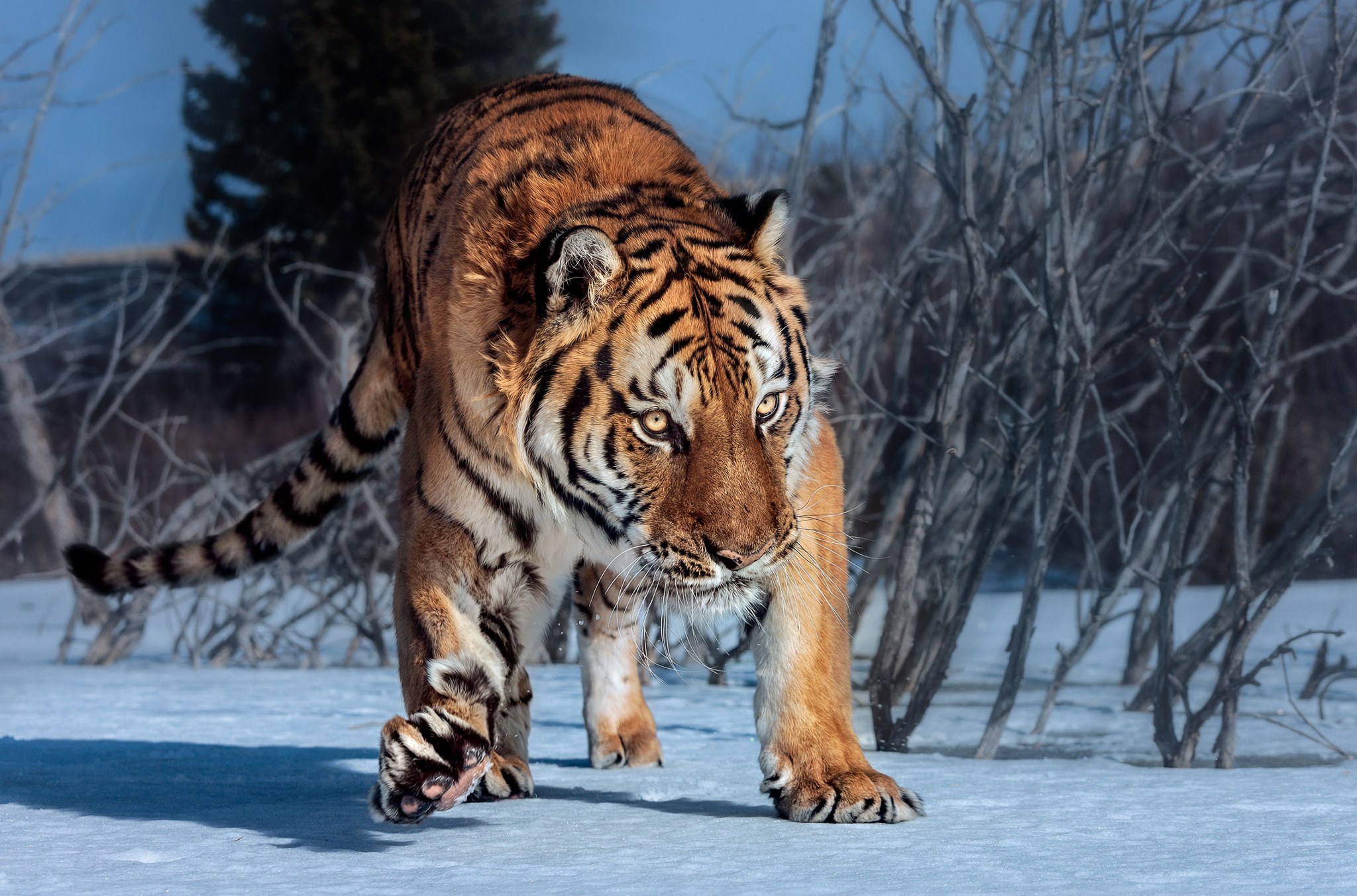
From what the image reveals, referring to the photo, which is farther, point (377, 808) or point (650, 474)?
point (650, 474)

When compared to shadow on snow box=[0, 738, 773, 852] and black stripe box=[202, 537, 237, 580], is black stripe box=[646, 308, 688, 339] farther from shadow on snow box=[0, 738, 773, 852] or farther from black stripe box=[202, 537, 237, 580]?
black stripe box=[202, 537, 237, 580]

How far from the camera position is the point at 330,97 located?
7.40m

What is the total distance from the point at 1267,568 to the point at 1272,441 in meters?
0.65

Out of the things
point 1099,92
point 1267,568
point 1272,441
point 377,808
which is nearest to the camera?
point 377,808

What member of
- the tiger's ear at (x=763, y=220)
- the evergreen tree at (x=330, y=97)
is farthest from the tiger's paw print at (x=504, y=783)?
the evergreen tree at (x=330, y=97)

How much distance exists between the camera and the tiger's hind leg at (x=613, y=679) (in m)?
3.04

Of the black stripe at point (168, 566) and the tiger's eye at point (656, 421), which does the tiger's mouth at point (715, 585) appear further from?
the black stripe at point (168, 566)

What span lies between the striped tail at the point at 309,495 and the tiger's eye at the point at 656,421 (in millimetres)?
1235

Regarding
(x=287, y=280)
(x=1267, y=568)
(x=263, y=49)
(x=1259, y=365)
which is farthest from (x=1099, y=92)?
(x=287, y=280)

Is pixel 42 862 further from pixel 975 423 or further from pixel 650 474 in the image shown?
pixel 975 423

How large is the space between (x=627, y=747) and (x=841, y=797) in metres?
0.97

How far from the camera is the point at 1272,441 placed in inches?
153

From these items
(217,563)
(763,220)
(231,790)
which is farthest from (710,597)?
(217,563)

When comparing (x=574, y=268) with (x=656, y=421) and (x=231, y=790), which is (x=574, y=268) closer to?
(x=656, y=421)
